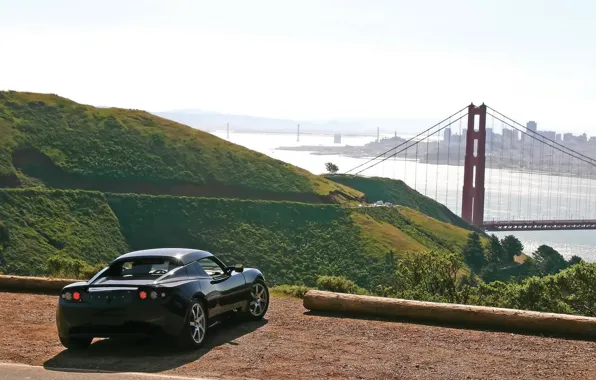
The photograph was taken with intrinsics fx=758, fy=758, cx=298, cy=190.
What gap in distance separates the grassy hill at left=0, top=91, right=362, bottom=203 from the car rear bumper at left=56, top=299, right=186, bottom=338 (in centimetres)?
8825

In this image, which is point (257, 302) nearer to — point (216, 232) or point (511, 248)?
point (216, 232)

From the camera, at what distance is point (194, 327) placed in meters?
9.26

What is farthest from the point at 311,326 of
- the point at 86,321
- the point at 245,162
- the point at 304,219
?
the point at 245,162

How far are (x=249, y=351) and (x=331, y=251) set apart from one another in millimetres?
81000

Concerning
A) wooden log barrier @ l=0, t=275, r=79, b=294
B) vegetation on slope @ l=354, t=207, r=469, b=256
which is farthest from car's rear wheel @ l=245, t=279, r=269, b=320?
vegetation on slope @ l=354, t=207, r=469, b=256

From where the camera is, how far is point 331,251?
89938mm

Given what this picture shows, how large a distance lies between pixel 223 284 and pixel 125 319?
1.70m

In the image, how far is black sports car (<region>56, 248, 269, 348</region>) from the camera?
8.80m

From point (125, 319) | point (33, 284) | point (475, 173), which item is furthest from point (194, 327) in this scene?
point (475, 173)

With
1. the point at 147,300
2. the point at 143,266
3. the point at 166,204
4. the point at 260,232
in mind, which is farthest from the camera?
the point at 166,204

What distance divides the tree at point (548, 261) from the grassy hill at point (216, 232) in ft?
39.3

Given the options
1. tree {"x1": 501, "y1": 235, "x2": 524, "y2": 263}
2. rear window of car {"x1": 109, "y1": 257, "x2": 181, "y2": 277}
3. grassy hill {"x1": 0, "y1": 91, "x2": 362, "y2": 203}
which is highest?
grassy hill {"x1": 0, "y1": 91, "x2": 362, "y2": 203}

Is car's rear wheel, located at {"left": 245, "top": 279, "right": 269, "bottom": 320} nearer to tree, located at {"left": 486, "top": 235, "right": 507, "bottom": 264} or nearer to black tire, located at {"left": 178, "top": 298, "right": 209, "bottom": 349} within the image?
black tire, located at {"left": 178, "top": 298, "right": 209, "bottom": 349}

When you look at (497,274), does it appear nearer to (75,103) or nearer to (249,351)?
(75,103)
